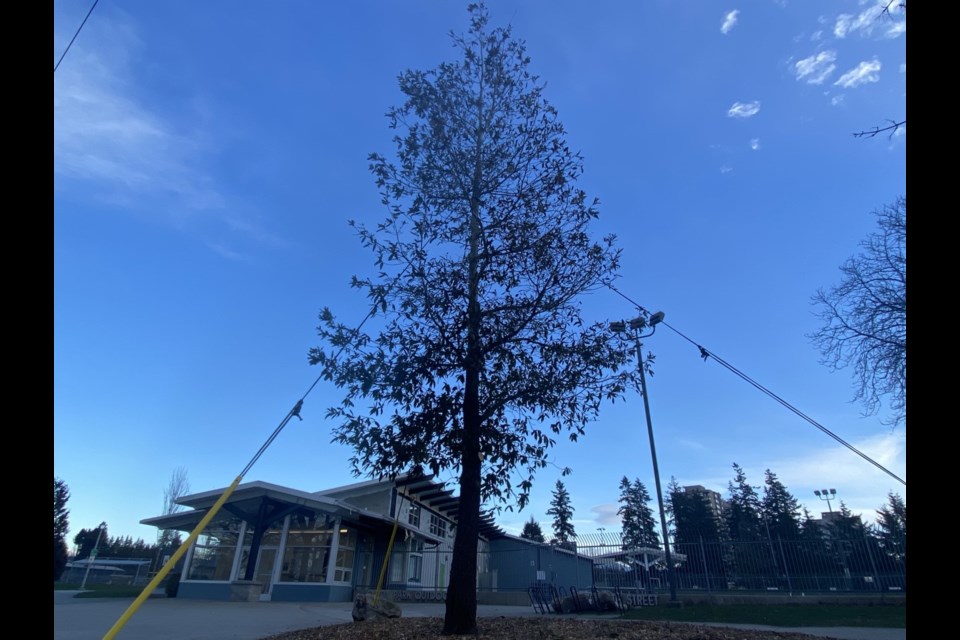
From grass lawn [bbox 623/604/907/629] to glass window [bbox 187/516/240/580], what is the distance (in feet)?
59.2

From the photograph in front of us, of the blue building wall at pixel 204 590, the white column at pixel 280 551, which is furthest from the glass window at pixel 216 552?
the white column at pixel 280 551

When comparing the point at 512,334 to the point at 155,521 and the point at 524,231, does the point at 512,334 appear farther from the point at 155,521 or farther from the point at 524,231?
the point at 155,521

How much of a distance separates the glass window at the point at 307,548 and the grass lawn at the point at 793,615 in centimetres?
1423

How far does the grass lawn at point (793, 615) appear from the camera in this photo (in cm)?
1036

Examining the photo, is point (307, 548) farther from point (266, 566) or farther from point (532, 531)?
point (532, 531)

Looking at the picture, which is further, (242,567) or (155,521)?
(155,521)

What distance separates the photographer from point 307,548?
73.9ft

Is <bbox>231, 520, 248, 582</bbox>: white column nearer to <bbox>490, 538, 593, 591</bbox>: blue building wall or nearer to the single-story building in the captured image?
the single-story building

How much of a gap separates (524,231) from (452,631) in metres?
5.93

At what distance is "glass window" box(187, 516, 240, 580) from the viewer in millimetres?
22938

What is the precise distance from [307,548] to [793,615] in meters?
18.2

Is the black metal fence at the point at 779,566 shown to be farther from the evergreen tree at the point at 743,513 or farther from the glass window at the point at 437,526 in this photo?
the evergreen tree at the point at 743,513
